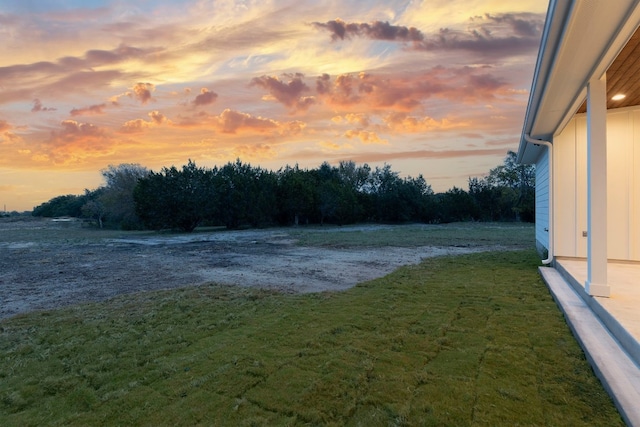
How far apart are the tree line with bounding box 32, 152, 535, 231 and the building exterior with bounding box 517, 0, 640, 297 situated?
18986mm

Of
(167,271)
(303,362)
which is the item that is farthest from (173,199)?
(303,362)

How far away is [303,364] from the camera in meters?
2.56

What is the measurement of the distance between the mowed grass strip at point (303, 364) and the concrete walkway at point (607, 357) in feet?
0.22

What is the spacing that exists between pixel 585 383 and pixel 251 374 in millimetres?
2137

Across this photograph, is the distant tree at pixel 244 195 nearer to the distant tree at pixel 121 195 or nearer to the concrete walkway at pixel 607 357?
the distant tree at pixel 121 195

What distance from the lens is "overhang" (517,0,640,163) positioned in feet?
7.80

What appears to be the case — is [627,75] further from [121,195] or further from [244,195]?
[121,195]

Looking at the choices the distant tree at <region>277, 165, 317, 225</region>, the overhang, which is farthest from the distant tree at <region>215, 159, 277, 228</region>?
the overhang

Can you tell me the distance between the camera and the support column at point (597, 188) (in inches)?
134

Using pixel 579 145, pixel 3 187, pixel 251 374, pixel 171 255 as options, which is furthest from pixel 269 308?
pixel 3 187

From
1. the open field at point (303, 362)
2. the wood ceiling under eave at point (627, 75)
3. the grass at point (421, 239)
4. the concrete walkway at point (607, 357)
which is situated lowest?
the grass at point (421, 239)

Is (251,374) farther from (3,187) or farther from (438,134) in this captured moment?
(3,187)

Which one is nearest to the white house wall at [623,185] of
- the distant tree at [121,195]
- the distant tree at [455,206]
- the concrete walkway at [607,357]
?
the concrete walkway at [607,357]

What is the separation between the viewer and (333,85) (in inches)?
442
